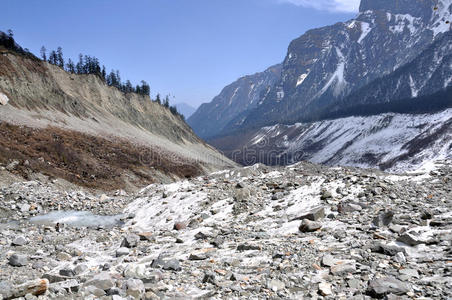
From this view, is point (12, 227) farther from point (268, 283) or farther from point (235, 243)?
point (268, 283)

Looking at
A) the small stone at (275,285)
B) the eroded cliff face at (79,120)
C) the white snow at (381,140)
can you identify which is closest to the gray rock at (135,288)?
the small stone at (275,285)

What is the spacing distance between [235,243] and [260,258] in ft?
7.63

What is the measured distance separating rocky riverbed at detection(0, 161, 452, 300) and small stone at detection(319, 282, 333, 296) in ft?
0.08

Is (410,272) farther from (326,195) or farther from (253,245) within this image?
(326,195)

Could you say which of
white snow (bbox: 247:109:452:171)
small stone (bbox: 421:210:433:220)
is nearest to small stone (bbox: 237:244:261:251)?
small stone (bbox: 421:210:433:220)

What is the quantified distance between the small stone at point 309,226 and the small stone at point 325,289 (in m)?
4.87

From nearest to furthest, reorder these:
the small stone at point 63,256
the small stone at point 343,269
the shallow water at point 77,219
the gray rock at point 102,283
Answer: the small stone at point 343,269 → the gray rock at point 102,283 → the small stone at point 63,256 → the shallow water at point 77,219

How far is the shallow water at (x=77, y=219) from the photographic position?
20438mm

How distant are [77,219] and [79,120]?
49219mm

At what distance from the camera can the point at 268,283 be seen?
7562 millimetres

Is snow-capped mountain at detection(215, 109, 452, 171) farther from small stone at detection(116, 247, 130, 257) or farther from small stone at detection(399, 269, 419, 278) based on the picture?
small stone at detection(116, 247, 130, 257)

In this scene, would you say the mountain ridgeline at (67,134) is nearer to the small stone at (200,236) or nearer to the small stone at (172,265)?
the small stone at (200,236)

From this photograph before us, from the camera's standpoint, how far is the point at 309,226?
39.0 ft

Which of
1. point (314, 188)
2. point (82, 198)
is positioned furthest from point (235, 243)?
point (82, 198)
